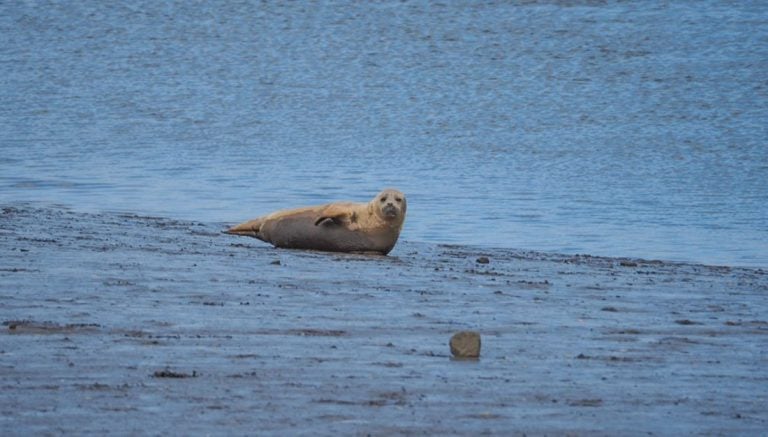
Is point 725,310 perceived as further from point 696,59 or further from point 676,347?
point 696,59

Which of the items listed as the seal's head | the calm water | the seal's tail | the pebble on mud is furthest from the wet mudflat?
the calm water

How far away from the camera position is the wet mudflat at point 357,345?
5.21 m

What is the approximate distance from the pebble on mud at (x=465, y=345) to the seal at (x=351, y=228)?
425 centimetres

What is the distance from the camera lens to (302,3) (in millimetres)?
34062

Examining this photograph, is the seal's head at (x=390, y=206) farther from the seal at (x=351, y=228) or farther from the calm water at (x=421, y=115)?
the calm water at (x=421, y=115)

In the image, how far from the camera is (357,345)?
6.51 metres

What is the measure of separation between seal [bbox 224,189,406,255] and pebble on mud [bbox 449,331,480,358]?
425cm

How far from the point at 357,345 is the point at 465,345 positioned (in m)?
0.48

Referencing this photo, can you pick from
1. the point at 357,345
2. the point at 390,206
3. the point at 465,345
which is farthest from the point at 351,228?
the point at 465,345

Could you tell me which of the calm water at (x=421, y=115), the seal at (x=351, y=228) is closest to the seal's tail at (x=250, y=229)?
the seal at (x=351, y=228)

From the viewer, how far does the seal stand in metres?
10.6

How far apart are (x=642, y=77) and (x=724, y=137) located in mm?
5186

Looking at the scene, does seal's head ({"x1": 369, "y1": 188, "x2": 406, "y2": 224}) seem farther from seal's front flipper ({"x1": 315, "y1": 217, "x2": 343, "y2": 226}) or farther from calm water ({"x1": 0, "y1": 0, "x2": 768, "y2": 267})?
calm water ({"x1": 0, "y1": 0, "x2": 768, "y2": 267})

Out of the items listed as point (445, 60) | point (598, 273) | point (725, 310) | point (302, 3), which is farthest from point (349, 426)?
point (302, 3)
